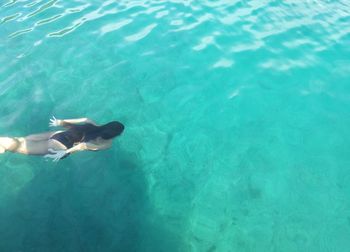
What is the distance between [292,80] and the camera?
912cm

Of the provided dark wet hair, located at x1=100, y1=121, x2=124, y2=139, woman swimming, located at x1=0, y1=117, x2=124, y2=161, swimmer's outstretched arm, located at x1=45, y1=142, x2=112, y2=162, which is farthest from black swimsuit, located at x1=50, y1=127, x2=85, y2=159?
dark wet hair, located at x1=100, y1=121, x2=124, y2=139

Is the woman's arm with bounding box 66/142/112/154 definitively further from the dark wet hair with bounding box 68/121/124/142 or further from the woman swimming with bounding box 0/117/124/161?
the dark wet hair with bounding box 68/121/124/142

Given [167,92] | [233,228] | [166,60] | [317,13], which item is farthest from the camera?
[317,13]

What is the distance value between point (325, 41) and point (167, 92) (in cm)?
600

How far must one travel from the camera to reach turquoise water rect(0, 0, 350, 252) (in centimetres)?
612

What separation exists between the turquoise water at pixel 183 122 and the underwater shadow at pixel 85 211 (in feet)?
0.08

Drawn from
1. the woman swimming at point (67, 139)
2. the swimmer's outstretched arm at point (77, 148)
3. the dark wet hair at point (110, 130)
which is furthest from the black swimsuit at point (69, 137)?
the dark wet hair at point (110, 130)

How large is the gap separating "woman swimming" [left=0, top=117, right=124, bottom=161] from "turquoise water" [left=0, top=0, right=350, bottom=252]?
0.30 m

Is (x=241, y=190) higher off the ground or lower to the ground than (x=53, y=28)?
lower

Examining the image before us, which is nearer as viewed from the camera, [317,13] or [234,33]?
[234,33]

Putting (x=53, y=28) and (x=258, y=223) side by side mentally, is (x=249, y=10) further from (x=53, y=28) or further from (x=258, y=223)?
(x=258, y=223)

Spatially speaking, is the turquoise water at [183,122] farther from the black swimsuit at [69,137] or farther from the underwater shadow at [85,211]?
the black swimsuit at [69,137]

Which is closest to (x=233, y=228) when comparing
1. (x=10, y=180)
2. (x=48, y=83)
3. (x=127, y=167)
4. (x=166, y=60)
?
(x=127, y=167)

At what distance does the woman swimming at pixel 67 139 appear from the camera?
22.1 ft
